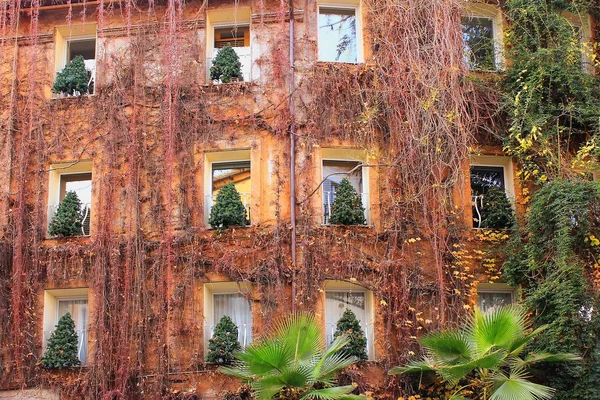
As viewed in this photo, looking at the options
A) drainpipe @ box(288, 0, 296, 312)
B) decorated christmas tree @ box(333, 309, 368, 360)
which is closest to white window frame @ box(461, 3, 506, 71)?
drainpipe @ box(288, 0, 296, 312)

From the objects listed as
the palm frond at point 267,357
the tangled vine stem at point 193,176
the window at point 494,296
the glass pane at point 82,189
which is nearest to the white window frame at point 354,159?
the tangled vine stem at point 193,176

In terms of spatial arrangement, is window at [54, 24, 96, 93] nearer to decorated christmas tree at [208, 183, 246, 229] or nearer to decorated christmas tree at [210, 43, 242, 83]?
decorated christmas tree at [210, 43, 242, 83]

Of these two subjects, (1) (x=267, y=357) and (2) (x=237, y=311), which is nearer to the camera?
(1) (x=267, y=357)

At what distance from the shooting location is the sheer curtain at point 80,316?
742 inches

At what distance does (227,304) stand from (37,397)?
4.18 meters

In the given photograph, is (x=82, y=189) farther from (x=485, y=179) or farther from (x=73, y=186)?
(x=485, y=179)

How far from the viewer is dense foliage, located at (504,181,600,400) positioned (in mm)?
16875

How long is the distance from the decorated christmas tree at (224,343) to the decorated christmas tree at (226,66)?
5.37 metres

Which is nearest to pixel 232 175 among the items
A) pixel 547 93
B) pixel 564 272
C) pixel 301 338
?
pixel 301 338

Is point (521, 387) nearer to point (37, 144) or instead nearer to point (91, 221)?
point (91, 221)

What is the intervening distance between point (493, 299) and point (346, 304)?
10.6 ft

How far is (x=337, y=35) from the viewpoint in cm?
2083

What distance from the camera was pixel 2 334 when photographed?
61.0 ft

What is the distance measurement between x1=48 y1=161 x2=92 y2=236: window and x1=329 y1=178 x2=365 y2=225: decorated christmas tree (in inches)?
208
